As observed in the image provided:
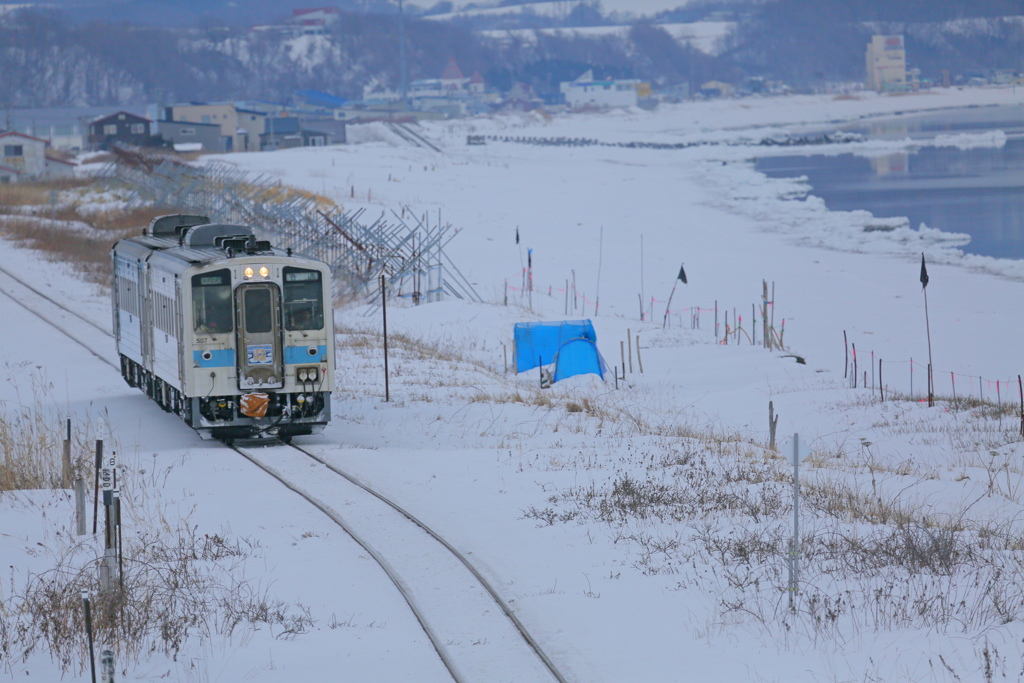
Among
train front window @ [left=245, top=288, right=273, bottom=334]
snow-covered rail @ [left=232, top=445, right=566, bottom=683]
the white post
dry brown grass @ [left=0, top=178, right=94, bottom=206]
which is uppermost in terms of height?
dry brown grass @ [left=0, top=178, right=94, bottom=206]

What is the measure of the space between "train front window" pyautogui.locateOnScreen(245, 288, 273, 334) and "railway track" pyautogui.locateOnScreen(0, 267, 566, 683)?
72.1 inches

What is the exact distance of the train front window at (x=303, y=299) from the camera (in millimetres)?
16828

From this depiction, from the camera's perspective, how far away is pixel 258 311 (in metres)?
16.8

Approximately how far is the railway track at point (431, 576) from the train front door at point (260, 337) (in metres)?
1.21

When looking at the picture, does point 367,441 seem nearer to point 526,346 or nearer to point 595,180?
point 526,346

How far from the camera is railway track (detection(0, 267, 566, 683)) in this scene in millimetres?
8406

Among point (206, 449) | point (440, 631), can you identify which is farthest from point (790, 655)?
point (206, 449)

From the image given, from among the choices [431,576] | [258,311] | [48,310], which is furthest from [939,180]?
[431,576]

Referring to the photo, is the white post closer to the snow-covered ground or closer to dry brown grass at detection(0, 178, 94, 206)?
the snow-covered ground

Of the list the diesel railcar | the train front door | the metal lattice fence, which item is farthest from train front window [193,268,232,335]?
the metal lattice fence

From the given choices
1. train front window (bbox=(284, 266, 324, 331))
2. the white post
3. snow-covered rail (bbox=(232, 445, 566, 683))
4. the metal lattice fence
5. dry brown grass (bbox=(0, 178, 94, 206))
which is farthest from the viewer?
dry brown grass (bbox=(0, 178, 94, 206))

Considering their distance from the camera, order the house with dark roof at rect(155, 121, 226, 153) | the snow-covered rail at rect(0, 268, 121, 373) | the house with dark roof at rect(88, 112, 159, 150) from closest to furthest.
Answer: the snow-covered rail at rect(0, 268, 121, 373)
the house with dark roof at rect(88, 112, 159, 150)
the house with dark roof at rect(155, 121, 226, 153)

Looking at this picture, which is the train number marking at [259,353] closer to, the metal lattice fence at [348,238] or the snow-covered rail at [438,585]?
the snow-covered rail at [438,585]

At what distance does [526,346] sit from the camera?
26.4 meters
